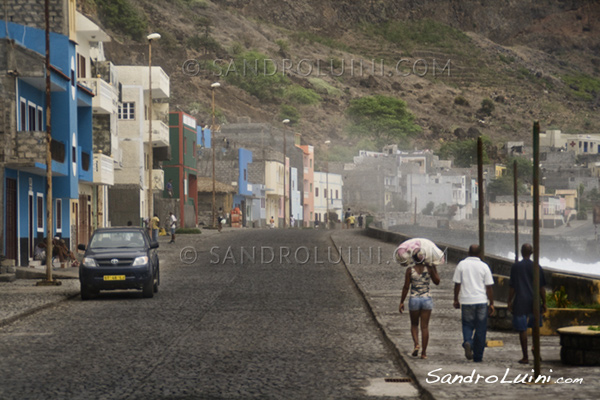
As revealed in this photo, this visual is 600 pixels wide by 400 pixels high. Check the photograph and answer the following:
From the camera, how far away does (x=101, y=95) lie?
46.5 metres

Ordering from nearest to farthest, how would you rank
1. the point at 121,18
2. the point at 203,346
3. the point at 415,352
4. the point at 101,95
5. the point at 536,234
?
1. the point at 536,234
2. the point at 415,352
3. the point at 203,346
4. the point at 101,95
5. the point at 121,18

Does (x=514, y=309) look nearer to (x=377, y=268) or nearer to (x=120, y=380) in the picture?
(x=120, y=380)

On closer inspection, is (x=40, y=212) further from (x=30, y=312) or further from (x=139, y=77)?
(x=139, y=77)

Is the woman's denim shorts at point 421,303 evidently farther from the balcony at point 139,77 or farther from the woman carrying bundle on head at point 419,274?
the balcony at point 139,77

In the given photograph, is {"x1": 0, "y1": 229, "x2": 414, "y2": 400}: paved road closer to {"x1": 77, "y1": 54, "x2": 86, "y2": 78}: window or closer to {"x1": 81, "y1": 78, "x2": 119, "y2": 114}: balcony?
{"x1": 81, "y1": 78, "x2": 119, "y2": 114}: balcony

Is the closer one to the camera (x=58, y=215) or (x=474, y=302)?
(x=474, y=302)

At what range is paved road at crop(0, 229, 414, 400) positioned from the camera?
36.6 ft

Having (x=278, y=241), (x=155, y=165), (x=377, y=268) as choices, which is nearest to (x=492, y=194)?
(x=155, y=165)

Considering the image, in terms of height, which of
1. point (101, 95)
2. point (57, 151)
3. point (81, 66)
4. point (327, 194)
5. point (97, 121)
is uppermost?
point (81, 66)

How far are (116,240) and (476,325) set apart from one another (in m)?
13.3

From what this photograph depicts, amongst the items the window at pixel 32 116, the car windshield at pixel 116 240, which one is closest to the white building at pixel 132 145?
the window at pixel 32 116

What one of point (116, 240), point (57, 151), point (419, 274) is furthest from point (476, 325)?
point (57, 151)

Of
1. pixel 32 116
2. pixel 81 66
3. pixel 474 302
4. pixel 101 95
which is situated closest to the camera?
pixel 474 302

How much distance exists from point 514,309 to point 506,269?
14293 mm
